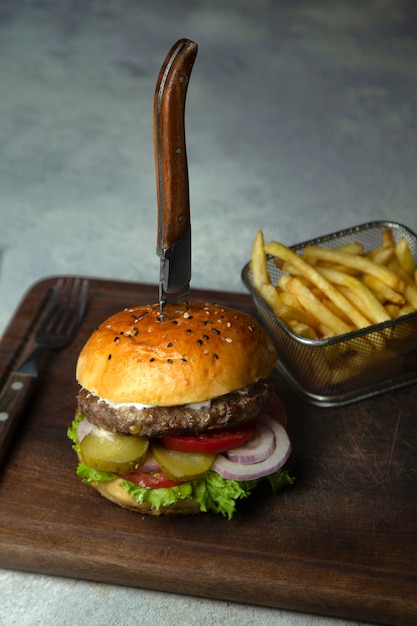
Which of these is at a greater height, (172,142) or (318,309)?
(172,142)

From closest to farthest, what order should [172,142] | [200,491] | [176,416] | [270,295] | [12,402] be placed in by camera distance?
[172,142]
[176,416]
[200,491]
[12,402]
[270,295]

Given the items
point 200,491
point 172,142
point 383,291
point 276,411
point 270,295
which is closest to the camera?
point 172,142

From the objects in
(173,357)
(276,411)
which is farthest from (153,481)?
(276,411)

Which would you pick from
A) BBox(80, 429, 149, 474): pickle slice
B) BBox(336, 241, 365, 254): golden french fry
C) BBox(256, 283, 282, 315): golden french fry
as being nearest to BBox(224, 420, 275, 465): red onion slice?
BBox(80, 429, 149, 474): pickle slice

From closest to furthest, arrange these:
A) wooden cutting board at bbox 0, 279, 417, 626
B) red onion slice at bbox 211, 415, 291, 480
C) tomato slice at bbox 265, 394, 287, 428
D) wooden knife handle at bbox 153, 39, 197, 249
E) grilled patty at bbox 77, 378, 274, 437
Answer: wooden knife handle at bbox 153, 39, 197, 249
wooden cutting board at bbox 0, 279, 417, 626
grilled patty at bbox 77, 378, 274, 437
red onion slice at bbox 211, 415, 291, 480
tomato slice at bbox 265, 394, 287, 428

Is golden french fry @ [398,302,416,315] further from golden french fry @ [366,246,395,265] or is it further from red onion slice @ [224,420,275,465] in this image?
red onion slice @ [224,420,275,465]

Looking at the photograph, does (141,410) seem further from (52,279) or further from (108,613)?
(52,279)

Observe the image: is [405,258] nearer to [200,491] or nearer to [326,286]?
[326,286]

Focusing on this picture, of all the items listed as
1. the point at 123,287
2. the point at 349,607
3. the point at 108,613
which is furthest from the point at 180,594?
the point at 123,287
